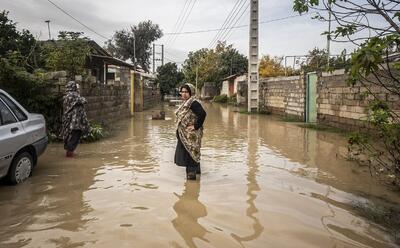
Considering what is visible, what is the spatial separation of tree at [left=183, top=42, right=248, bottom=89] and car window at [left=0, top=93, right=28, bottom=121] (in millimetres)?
44823

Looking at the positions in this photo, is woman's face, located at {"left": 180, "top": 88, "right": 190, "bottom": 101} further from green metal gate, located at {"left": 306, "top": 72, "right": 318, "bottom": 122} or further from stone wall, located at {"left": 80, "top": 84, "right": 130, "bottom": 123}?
green metal gate, located at {"left": 306, "top": 72, "right": 318, "bottom": 122}

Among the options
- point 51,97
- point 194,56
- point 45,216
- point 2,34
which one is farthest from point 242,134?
point 194,56

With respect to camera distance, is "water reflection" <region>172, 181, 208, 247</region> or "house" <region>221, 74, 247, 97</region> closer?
"water reflection" <region>172, 181, 208, 247</region>

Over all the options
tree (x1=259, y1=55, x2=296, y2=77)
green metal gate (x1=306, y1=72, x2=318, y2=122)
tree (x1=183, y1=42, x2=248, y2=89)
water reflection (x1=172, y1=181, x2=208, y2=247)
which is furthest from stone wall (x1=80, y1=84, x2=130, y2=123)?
tree (x1=183, y1=42, x2=248, y2=89)

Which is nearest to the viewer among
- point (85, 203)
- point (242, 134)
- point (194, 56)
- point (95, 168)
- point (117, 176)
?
point (85, 203)

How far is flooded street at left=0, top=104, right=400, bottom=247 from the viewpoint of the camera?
4211 millimetres

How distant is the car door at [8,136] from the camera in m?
5.77

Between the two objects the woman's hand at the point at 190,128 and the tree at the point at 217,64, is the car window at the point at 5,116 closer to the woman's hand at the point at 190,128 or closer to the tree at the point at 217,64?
the woman's hand at the point at 190,128

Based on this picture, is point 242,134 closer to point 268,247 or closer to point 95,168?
point 95,168

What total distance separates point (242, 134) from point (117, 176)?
750 cm

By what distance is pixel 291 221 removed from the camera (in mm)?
4754

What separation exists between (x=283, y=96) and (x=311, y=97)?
442 centimetres

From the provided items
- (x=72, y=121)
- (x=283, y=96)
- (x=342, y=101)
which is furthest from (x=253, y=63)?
(x=72, y=121)

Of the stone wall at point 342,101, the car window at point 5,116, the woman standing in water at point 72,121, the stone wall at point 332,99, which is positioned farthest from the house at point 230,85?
the car window at point 5,116
